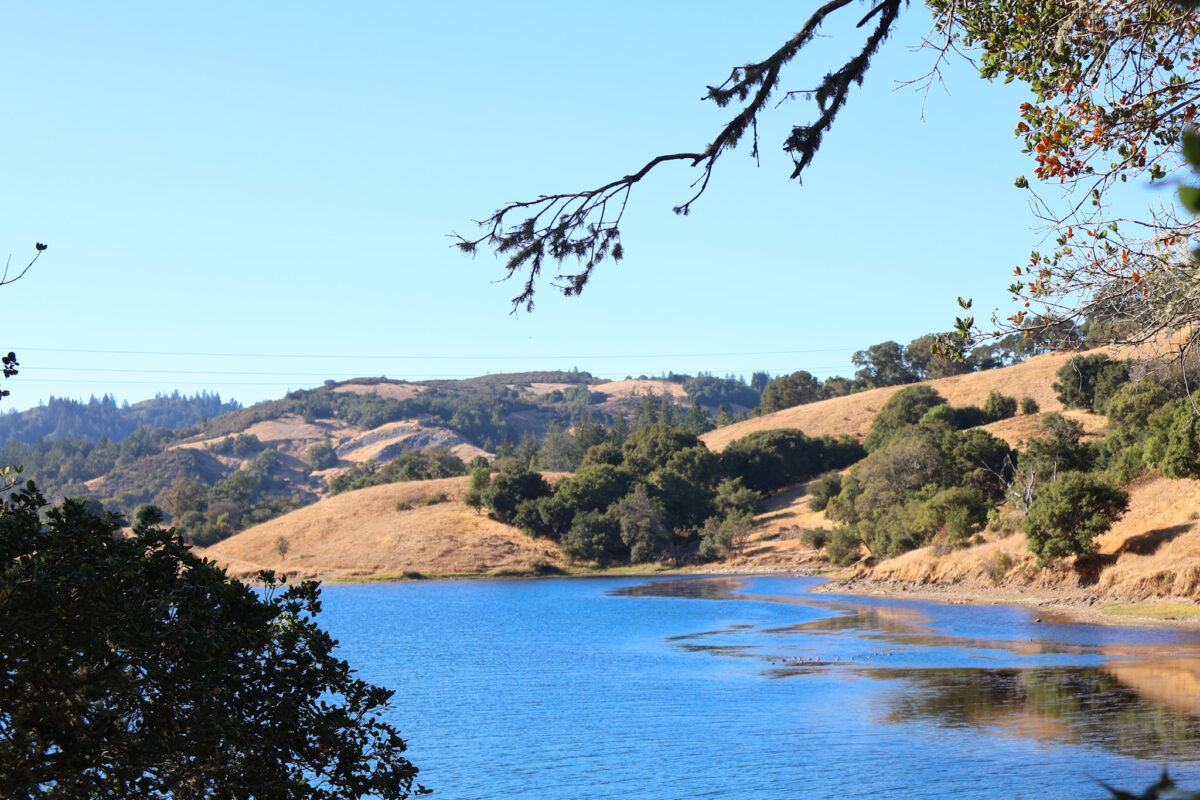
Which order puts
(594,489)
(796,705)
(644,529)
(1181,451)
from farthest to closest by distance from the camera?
(594,489) → (644,529) → (1181,451) → (796,705)

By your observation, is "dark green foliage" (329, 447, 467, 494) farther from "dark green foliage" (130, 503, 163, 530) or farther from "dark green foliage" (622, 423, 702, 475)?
"dark green foliage" (130, 503, 163, 530)

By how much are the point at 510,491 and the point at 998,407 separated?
61055mm

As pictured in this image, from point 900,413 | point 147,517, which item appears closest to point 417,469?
point 900,413

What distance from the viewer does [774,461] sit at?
13500 centimetres

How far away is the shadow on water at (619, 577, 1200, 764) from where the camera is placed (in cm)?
3113

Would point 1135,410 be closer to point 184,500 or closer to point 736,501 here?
point 736,501

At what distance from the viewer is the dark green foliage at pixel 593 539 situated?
121375 millimetres

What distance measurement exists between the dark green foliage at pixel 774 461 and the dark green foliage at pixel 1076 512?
73.1m

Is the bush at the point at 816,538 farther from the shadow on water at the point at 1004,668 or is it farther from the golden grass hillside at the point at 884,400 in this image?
the shadow on water at the point at 1004,668

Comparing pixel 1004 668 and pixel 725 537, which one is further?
pixel 725 537

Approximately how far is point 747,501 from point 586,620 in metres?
51.3

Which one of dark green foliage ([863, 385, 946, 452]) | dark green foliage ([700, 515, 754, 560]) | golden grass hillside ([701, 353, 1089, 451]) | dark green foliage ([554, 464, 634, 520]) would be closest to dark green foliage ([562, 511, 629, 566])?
dark green foliage ([554, 464, 634, 520])

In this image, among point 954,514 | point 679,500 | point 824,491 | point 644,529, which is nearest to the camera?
point 954,514

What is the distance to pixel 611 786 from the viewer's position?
28.4m
